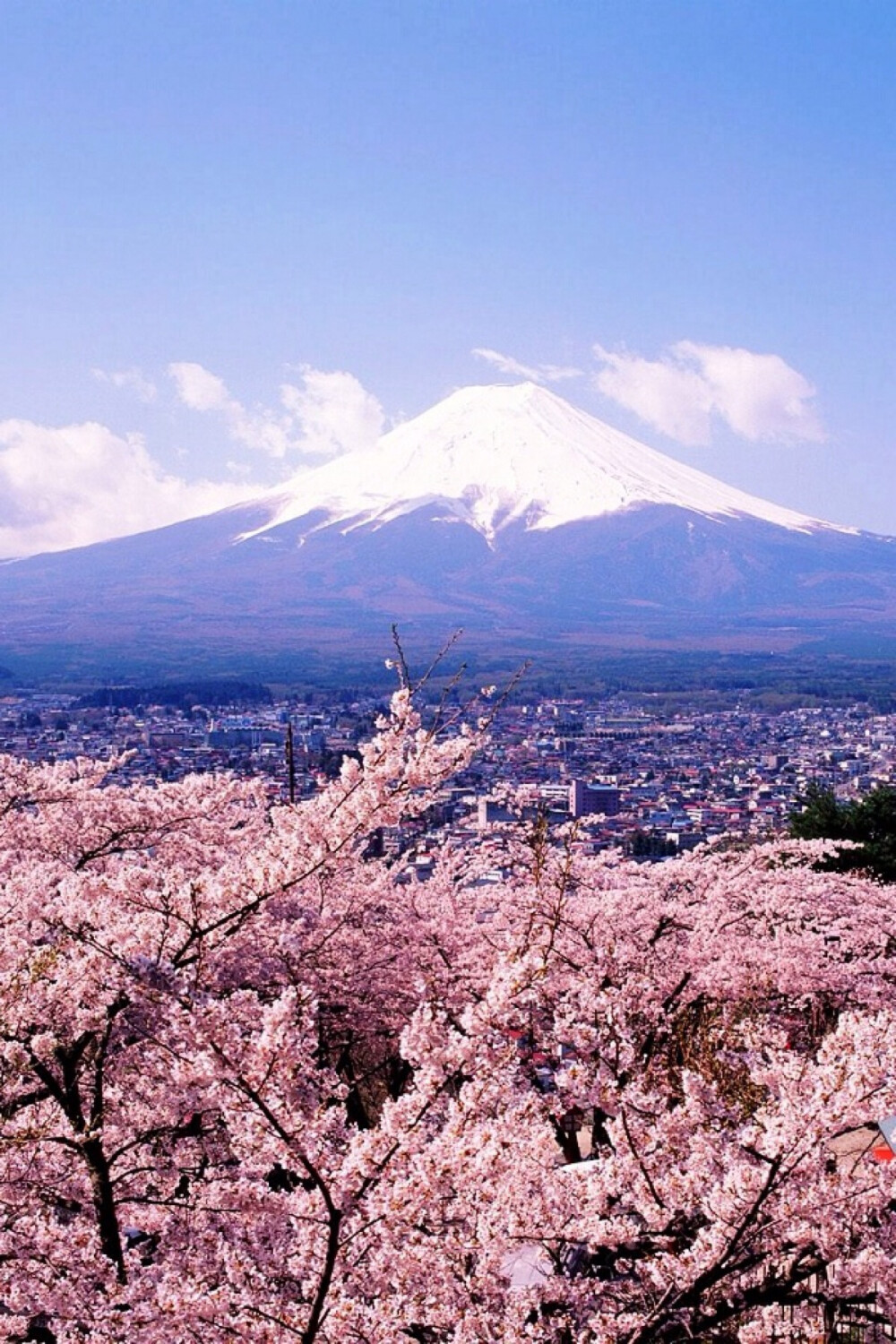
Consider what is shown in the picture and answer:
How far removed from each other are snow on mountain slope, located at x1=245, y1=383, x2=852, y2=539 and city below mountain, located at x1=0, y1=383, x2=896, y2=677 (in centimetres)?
35

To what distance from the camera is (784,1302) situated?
3.66 metres

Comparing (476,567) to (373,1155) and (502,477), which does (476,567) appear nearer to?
(502,477)

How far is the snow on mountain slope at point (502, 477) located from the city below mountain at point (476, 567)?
35 centimetres

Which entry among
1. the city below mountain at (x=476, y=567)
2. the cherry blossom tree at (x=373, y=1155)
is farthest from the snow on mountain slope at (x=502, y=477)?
the cherry blossom tree at (x=373, y=1155)

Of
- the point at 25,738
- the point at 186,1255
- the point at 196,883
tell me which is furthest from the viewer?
the point at 25,738

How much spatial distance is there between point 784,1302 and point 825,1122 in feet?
3.36

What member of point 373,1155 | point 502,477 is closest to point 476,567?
point 502,477

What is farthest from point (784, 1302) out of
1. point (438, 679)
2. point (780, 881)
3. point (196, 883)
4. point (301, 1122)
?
point (438, 679)

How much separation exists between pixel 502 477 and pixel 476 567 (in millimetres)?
25291

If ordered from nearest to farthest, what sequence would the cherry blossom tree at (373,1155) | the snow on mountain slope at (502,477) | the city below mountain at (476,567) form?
the cherry blossom tree at (373,1155), the city below mountain at (476,567), the snow on mountain slope at (502,477)

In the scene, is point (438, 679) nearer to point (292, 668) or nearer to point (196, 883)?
point (292, 668)

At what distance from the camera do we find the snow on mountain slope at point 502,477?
15688 cm

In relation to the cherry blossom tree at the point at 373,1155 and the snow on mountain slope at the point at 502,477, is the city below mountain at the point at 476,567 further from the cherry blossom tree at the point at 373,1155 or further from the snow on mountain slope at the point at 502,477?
the cherry blossom tree at the point at 373,1155

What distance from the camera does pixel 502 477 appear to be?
161750mm
